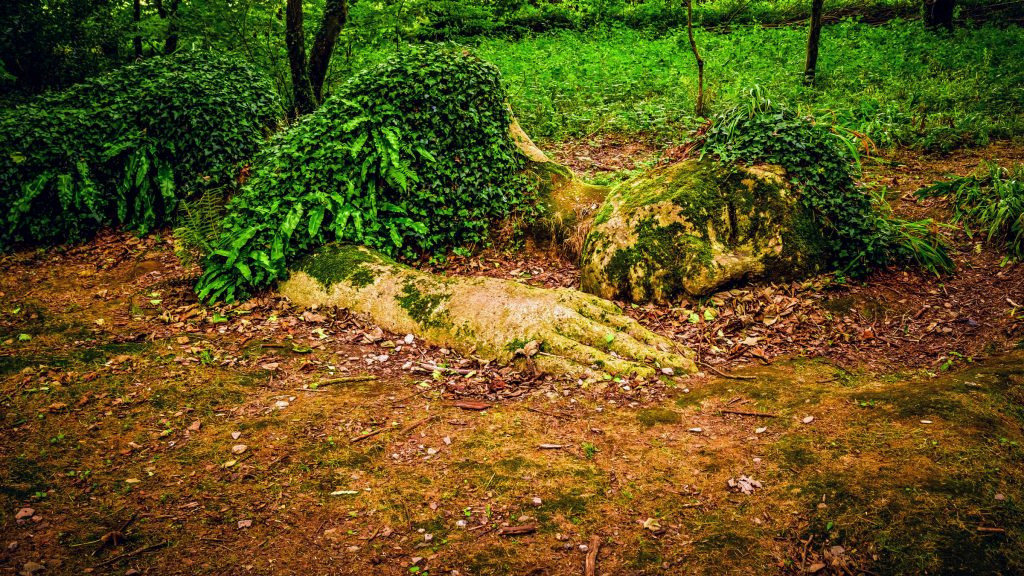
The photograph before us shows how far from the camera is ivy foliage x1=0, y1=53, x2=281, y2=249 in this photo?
21.7ft

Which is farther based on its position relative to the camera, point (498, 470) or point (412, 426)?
point (412, 426)

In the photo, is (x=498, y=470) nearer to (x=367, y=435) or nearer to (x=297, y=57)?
(x=367, y=435)

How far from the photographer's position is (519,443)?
144 inches

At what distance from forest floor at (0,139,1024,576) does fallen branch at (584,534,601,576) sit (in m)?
0.02

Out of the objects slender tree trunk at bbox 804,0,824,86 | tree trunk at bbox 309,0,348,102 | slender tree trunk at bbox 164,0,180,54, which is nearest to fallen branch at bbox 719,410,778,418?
tree trunk at bbox 309,0,348,102

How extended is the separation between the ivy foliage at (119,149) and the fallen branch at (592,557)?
683 centimetres

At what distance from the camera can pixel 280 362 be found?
Answer: 4.75 metres

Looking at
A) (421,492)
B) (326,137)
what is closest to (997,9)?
(326,137)

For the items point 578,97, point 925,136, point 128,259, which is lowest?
point 128,259

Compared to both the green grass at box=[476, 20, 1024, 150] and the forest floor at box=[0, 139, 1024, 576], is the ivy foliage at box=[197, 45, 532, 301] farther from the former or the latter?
the green grass at box=[476, 20, 1024, 150]

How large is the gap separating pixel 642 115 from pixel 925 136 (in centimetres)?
459

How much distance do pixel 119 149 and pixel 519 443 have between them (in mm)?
6749

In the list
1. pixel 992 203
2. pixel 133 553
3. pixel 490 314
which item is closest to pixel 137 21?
pixel 490 314

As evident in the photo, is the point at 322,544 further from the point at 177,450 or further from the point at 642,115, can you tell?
the point at 642,115
